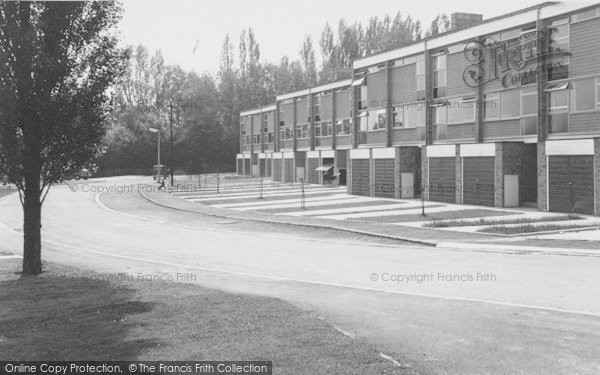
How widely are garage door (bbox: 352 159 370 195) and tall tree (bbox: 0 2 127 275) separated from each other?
95.7ft

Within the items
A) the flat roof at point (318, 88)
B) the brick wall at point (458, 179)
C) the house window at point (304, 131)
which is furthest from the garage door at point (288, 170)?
the brick wall at point (458, 179)

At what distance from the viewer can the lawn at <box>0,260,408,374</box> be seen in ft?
22.0

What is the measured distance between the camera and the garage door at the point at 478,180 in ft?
106

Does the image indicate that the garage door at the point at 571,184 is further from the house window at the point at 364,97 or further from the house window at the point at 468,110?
the house window at the point at 364,97

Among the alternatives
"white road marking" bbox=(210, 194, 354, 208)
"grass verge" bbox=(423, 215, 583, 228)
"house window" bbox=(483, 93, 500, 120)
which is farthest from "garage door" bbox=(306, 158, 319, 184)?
"grass verge" bbox=(423, 215, 583, 228)

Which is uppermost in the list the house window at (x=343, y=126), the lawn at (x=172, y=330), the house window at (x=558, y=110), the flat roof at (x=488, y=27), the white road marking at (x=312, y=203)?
the flat roof at (x=488, y=27)

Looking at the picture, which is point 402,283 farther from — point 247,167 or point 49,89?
point 247,167

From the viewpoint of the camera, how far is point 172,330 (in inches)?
315

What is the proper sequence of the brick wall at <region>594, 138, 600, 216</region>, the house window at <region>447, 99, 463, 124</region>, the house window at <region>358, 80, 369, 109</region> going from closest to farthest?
the brick wall at <region>594, 138, 600, 216</region> → the house window at <region>447, 99, 463, 124</region> → the house window at <region>358, 80, 369, 109</region>

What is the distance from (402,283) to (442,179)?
2368 centimetres

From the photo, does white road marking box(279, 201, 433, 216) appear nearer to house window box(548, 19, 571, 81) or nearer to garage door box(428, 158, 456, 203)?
garage door box(428, 158, 456, 203)

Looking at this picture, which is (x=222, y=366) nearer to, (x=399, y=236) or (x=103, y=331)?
(x=103, y=331)

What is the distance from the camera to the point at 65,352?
23.4 ft

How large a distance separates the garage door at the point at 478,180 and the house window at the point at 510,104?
8.13 feet
